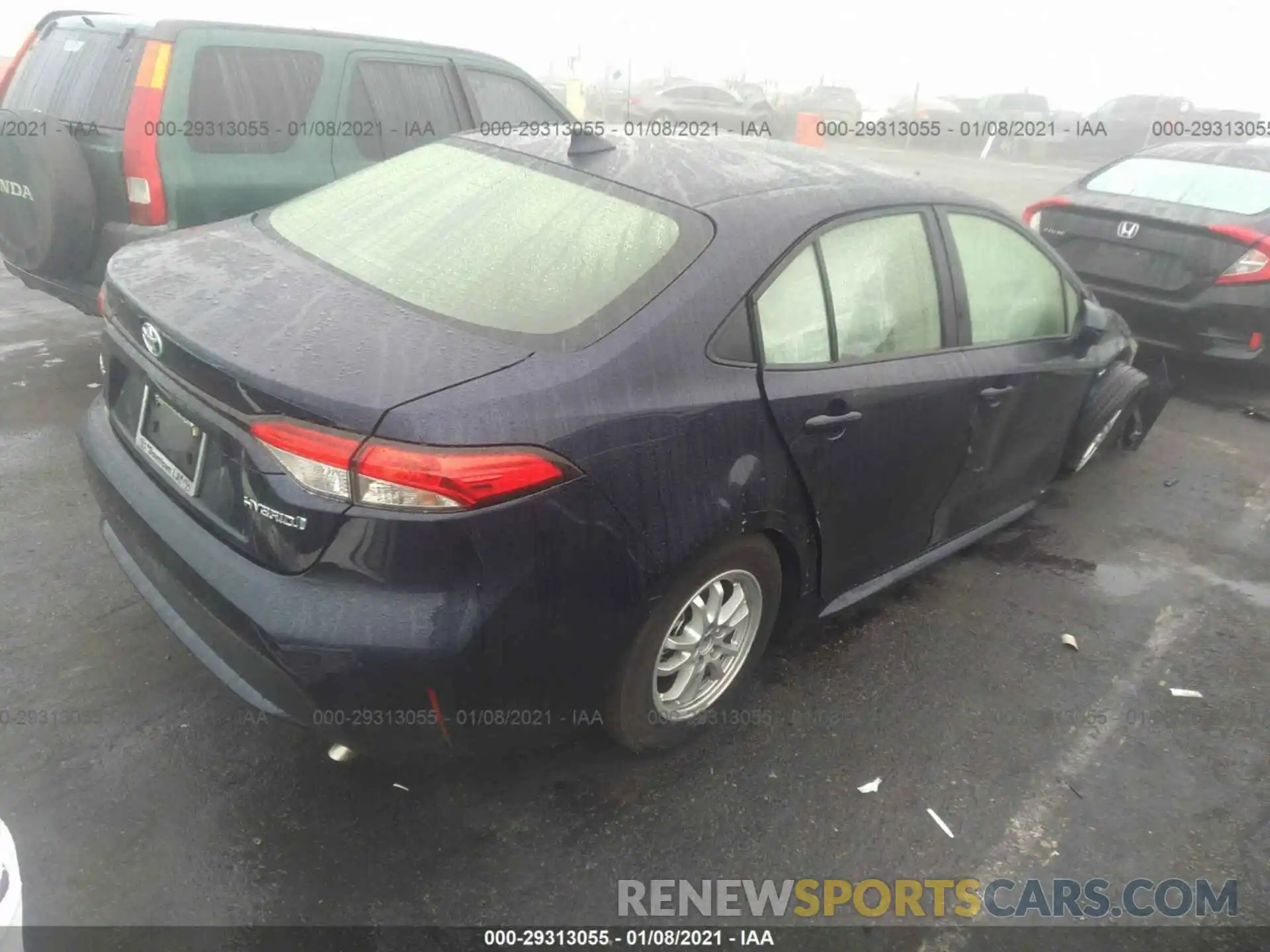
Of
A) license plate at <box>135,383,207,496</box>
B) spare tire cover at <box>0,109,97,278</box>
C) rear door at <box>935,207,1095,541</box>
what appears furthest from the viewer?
spare tire cover at <box>0,109,97,278</box>

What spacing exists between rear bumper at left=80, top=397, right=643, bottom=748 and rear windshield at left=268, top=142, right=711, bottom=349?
52 cm

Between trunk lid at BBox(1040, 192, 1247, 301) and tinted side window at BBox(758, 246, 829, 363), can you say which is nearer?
tinted side window at BBox(758, 246, 829, 363)

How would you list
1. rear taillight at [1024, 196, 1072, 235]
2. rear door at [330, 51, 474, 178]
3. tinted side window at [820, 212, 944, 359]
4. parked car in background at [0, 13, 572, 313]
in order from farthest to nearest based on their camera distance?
rear taillight at [1024, 196, 1072, 235], rear door at [330, 51, 474, 178], parked car in background at [0, 13, 572, 313], tinted side window at [820, 212, 944, 359]

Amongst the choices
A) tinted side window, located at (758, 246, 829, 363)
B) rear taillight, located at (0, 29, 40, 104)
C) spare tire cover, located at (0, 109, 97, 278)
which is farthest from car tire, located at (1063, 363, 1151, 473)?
rear taillight, located at (0, 29, 40, 104)

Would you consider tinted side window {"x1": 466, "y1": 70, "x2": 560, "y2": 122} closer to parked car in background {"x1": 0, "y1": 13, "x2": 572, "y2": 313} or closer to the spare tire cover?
parked car in background {"x1": 0, "y1": 13, "x2": 572, "y2": 313}

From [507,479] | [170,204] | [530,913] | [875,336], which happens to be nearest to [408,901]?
[530,913]

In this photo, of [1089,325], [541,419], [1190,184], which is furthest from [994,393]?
[1190,184]

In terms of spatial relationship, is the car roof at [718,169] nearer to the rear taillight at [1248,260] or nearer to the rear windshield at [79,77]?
the rear windshield at [79,77]

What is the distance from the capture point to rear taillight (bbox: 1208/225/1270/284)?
17.3 ft

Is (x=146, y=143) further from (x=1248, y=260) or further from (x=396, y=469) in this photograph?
(x=1248, y=260)

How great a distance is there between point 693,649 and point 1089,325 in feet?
7.51

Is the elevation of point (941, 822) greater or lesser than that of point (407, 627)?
lesser

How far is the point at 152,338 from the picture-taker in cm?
221

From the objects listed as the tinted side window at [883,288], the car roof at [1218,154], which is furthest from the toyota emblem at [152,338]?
the car roof at [1218,154]
